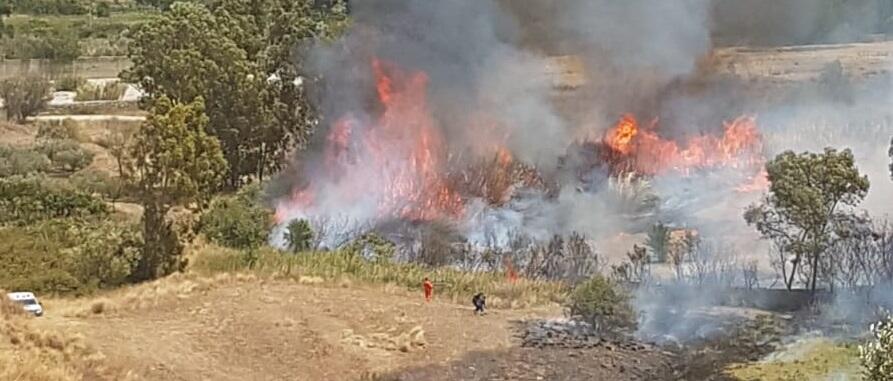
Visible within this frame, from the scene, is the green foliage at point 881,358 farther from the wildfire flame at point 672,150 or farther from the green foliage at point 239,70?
the green foliage at point 239,70

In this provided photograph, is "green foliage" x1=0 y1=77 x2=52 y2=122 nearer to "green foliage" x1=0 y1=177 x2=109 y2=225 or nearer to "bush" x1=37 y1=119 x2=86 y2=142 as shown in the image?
"bush" x1=37 y1=119 x2=86 y2=142

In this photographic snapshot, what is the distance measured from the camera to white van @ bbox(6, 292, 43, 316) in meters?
24.9

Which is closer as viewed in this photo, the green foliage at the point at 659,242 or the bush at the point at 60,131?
the green foliage at the point at 659,242

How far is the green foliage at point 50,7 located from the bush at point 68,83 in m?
20.0

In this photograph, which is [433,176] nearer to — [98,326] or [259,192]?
[259,192]

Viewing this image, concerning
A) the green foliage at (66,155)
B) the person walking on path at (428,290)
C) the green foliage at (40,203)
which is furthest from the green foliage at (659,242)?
the green foliage at (66,155)

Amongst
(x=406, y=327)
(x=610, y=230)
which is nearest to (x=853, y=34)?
(x=610, y=230)

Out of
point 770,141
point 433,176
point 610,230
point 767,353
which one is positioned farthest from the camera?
point 770,141

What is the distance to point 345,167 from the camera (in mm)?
36938

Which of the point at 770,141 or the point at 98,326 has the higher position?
the point at 770,141

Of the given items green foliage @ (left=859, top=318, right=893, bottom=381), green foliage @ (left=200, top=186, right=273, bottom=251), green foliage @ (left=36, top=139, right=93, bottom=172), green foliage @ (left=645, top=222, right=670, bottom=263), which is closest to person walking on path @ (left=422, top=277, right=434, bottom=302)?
green foliage @ (left=200, top=186, right=273, bottom=251)

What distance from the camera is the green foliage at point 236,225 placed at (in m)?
31.3

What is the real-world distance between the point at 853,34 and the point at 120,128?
29.9 metres

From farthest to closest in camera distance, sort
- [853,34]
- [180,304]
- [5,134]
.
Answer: [5,134]
[853,34]
[180,304]
